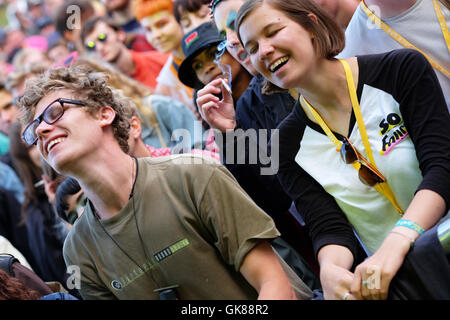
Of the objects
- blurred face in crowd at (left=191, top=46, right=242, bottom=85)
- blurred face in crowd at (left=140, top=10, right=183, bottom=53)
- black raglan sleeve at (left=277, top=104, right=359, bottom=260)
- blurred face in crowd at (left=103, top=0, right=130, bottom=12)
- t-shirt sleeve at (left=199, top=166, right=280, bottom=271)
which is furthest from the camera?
blurred face in crowd at (left=103, top=0, right=130, bottom=12)

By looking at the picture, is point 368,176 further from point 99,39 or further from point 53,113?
point 99,39

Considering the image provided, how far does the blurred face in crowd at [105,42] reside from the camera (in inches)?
162

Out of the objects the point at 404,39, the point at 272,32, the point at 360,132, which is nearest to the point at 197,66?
the point at 272,32

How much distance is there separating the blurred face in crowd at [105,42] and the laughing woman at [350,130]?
2211 mm

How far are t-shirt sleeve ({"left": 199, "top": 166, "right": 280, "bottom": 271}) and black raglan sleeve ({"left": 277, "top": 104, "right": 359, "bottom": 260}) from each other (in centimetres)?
21

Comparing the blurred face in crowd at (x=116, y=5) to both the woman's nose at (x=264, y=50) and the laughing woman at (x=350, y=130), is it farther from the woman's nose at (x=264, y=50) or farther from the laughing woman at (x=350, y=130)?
the woman's nose at (x=264, y=50)

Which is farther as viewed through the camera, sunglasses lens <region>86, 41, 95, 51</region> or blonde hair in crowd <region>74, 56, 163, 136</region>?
sunglasses lens <region>86, 41, 95, 51</region>

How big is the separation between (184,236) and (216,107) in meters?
0.69

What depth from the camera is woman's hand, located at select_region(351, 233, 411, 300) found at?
1557 mm

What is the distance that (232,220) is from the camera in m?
1.86

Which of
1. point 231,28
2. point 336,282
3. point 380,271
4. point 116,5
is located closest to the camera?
point 380,271

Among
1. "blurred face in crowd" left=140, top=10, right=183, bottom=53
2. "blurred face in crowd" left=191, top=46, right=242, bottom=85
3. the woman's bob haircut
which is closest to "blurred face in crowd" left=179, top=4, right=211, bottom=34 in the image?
"blurred face in crowd" left=140, top=10, right=183, bottom=53

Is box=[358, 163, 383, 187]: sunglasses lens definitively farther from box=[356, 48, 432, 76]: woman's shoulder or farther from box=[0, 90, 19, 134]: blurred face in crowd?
box=[0, 90, 19, 134]: blurred face in crowd

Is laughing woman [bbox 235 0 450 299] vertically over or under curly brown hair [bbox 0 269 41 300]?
over
